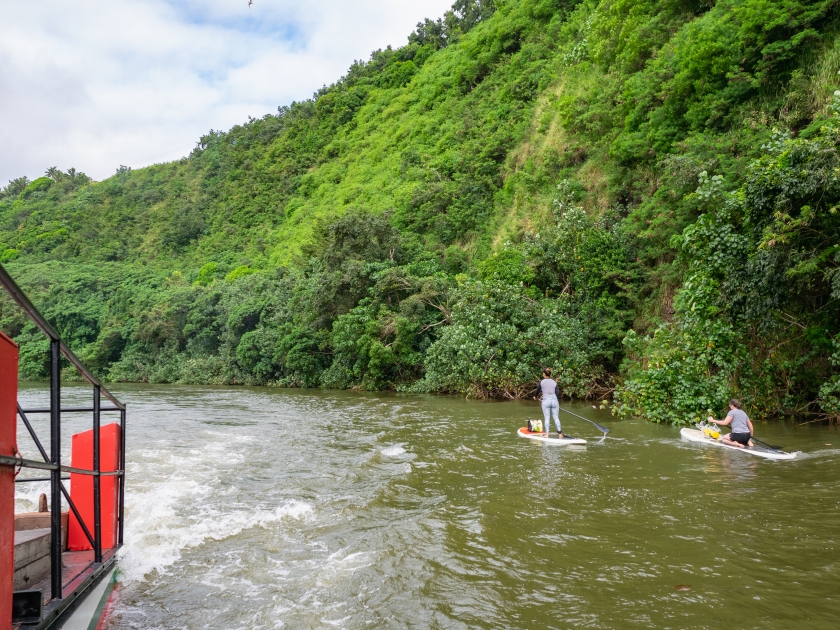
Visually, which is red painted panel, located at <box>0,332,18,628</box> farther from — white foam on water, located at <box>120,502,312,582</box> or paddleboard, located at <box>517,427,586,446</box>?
paddleboard, located at <box>517,427,586,446</box>

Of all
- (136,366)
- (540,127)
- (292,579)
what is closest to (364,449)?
(292,579)

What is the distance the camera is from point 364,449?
12141 mm

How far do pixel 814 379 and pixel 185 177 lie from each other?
270ft

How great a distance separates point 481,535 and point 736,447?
21.7 ft

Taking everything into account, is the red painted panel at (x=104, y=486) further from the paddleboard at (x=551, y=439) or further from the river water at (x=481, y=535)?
the paddleboard at (x=551, y=439)

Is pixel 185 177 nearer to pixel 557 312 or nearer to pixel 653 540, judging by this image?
pixel 557 312

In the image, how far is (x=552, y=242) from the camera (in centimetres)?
2177

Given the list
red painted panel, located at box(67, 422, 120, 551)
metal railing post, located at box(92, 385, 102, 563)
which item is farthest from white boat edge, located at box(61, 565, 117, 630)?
red painted panel, located at box(67, 422, 120, 551)

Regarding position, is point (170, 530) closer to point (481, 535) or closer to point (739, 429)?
point (481, 535)

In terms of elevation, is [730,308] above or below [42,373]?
above

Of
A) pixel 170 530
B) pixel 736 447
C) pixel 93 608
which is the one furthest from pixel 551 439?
pixel 93 608

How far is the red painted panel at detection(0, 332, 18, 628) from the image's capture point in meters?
2.93

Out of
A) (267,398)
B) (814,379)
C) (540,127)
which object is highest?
(540,127)

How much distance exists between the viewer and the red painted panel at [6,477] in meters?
2.93
